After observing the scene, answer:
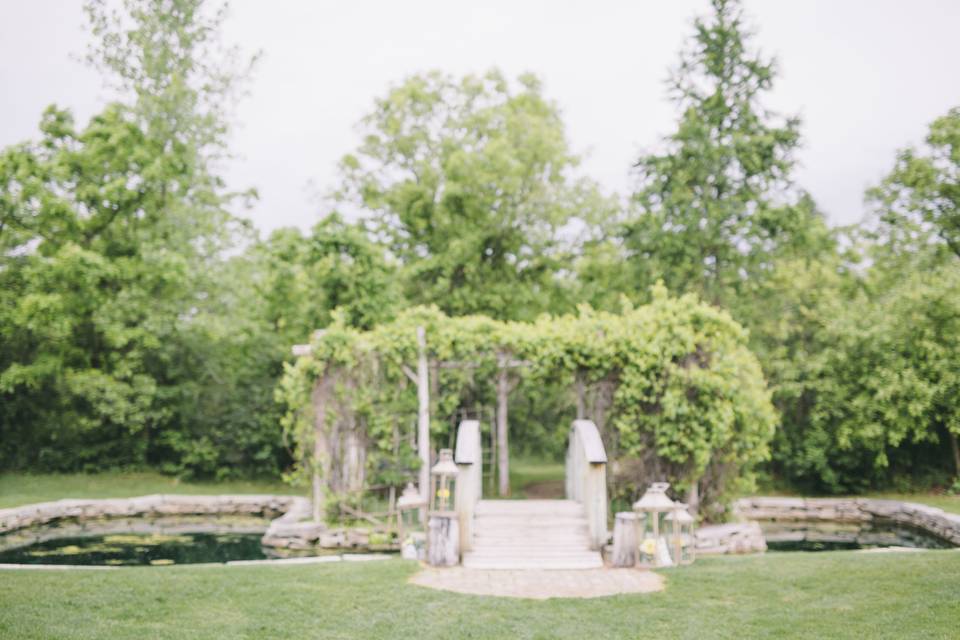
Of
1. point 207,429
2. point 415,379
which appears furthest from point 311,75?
point 415,379

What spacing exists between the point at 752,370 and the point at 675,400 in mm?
1754

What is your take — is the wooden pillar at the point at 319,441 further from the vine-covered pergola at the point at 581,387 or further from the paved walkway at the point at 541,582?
the paved walkway at the point at 541,582

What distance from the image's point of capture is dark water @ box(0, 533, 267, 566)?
10.3 meters

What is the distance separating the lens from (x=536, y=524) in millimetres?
9648

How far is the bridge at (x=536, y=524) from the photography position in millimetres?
8936

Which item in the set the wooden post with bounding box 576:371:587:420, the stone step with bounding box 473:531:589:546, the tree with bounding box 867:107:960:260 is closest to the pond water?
the wooden post with bounding box 576:371:587:420

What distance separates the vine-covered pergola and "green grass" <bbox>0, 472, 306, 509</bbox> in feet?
18.5

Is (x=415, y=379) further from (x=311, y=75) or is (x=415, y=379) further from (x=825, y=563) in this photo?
(x=311, y=75)

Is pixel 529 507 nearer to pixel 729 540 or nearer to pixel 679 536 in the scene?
pixel 679 536

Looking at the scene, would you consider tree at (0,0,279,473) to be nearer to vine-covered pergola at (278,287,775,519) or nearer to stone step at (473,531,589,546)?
vine-covered pergola at (278,287,775,519)

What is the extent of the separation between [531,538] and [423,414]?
3.05 metres

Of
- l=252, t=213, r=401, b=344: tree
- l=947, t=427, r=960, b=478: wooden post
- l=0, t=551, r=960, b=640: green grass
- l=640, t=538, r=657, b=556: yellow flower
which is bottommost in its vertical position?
l=0, t=551, r=960, b=640: green grass

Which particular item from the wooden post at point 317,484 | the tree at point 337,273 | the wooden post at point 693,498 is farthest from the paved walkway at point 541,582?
the tree at point 337,273

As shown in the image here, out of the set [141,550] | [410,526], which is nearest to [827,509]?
[410,526]
